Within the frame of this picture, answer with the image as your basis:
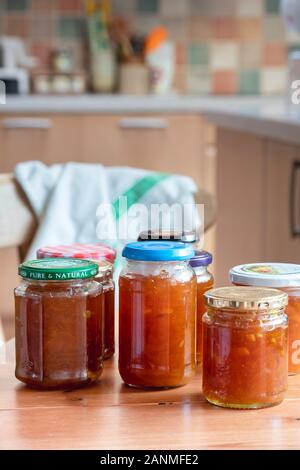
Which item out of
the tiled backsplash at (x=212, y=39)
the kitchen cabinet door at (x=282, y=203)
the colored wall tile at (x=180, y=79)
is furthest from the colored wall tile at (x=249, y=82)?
the kitchen cabinet door at (x=282, y=203)

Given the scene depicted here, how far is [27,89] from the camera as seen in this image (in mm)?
4066

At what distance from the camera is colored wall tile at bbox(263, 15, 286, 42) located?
4.30m

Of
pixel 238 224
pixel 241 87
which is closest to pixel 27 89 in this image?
pixel 241 87

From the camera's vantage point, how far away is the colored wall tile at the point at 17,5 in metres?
4.21

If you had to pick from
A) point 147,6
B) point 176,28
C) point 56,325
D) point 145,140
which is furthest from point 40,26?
point 56,325

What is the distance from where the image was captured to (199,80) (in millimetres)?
4328

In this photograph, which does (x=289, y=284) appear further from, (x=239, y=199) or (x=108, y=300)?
A: (x=239, y=199)

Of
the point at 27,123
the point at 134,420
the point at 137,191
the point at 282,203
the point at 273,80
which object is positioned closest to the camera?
the point at 134,420

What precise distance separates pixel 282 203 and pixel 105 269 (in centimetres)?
155

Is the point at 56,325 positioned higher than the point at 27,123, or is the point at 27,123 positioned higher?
the point at 27,123

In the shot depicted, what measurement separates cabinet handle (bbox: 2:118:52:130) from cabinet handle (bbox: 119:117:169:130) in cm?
30

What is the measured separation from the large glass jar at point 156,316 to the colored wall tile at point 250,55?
3.57 meters

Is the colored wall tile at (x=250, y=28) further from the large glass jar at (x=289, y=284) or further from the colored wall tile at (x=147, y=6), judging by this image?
the large glass jar at (x=289, y=284)
